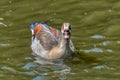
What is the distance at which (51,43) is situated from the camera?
14.1 m

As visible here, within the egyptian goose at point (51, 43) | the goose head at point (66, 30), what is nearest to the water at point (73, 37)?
the egyptian goose at point (51, 43)

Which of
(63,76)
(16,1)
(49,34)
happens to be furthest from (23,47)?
(16,1)

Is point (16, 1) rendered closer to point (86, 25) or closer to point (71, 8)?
point (71, 8)

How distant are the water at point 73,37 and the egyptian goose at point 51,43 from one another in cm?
26

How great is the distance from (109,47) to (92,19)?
231cm

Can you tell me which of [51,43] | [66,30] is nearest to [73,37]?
[51,43]

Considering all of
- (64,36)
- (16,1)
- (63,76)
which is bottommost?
(63,76)

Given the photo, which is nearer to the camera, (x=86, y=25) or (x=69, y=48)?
(x=69, y=48)

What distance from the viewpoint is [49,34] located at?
14406mm

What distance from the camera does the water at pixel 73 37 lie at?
12789 mm

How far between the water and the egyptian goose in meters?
0.26

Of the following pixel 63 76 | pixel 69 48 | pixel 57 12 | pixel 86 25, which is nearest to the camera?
pixel 63 76

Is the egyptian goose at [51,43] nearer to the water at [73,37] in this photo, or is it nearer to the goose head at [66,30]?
the goose head at [66,30]

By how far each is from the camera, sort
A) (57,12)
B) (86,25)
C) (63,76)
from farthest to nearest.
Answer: (57,12), (86,25), (63,76)
